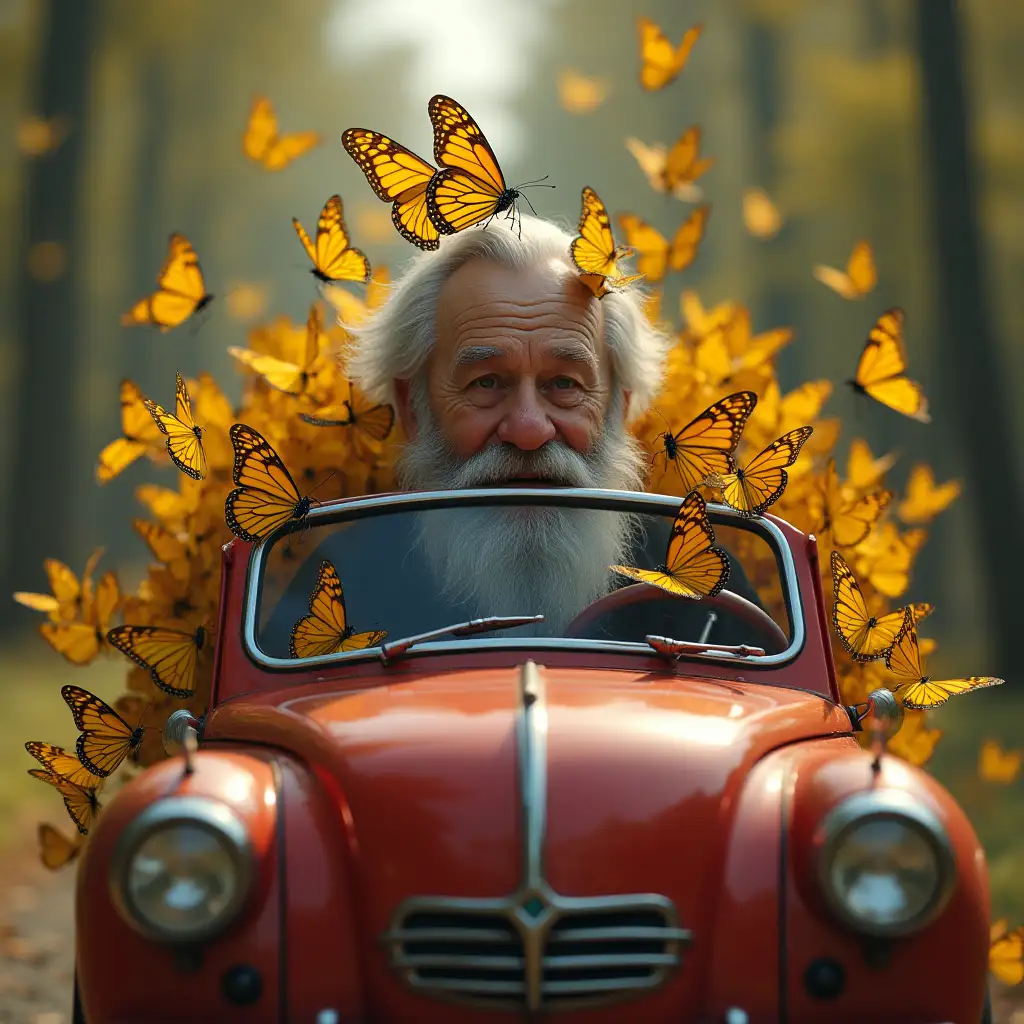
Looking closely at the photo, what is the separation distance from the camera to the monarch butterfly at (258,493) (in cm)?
369

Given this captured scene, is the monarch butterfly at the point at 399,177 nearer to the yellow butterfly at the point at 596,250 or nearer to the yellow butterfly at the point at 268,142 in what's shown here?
the yellow butterfly at the point at 596,250

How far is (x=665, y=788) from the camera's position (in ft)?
8.60

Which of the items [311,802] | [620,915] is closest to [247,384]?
[311,802]

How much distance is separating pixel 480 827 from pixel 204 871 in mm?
499

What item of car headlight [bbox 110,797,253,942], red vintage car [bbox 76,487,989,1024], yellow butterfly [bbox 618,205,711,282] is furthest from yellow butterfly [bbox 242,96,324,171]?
car headlight [bbox 110,797,253,942]

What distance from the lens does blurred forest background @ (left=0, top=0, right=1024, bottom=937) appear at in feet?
38.6

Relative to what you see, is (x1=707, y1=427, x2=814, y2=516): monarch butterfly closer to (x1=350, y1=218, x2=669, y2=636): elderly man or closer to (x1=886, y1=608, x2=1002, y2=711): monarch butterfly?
(x1=350, y1=218, x2=669, y2=636): elderly man

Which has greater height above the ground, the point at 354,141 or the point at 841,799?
the point at 354,141

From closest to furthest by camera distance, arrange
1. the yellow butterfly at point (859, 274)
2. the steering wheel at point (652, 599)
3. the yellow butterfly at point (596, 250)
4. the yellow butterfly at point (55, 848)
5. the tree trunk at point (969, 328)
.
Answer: the steering wheel at point (652, 599) < the yellow butterfly at point (596, 250) < the yellow butterfly at point (55, 848) < the yellow butterfly at point (859, 274) < the tree trunk at point (969, 328)

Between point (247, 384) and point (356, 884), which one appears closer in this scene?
point (356, 884)

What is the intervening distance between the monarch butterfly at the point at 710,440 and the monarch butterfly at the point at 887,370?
30.0 inches

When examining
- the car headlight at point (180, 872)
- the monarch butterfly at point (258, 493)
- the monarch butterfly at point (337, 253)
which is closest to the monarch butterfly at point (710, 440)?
the monarch butterfly at point (258, 493)

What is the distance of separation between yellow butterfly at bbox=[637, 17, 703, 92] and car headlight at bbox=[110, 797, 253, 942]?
11.4 ft

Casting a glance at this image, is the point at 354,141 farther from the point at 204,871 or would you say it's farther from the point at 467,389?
the point at 204,871
